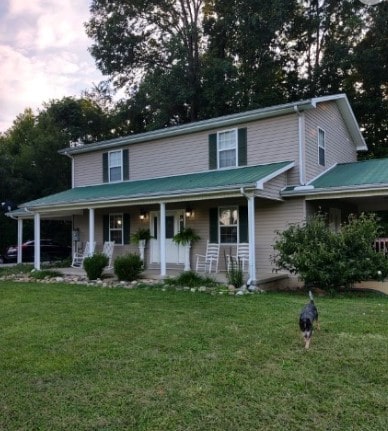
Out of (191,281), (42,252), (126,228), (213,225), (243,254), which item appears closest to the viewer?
(191,281)

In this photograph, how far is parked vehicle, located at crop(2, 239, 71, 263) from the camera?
20625 mm

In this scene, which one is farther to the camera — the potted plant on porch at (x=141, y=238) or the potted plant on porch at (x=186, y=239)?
the potted plant on porch at (x=141, y=238)

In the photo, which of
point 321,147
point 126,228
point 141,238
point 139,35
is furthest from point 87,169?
point 139,35

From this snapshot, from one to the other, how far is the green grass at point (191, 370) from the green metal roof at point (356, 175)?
446 centimetres

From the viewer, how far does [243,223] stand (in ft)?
40.7

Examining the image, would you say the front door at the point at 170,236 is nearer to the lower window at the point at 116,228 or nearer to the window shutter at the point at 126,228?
the window shutter at the point at 126,228

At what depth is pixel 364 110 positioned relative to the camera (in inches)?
824

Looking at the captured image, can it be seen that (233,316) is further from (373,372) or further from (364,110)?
(364,110)

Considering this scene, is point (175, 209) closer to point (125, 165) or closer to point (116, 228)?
point (116, 228)

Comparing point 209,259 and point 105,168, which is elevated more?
point 105,168

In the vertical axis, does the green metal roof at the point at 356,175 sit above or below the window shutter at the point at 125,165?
below

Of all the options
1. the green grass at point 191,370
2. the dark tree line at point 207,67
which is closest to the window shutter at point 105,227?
the dark tree line at point 207,67

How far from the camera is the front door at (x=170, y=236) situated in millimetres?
13930

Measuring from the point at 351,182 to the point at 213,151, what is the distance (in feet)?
14.2
